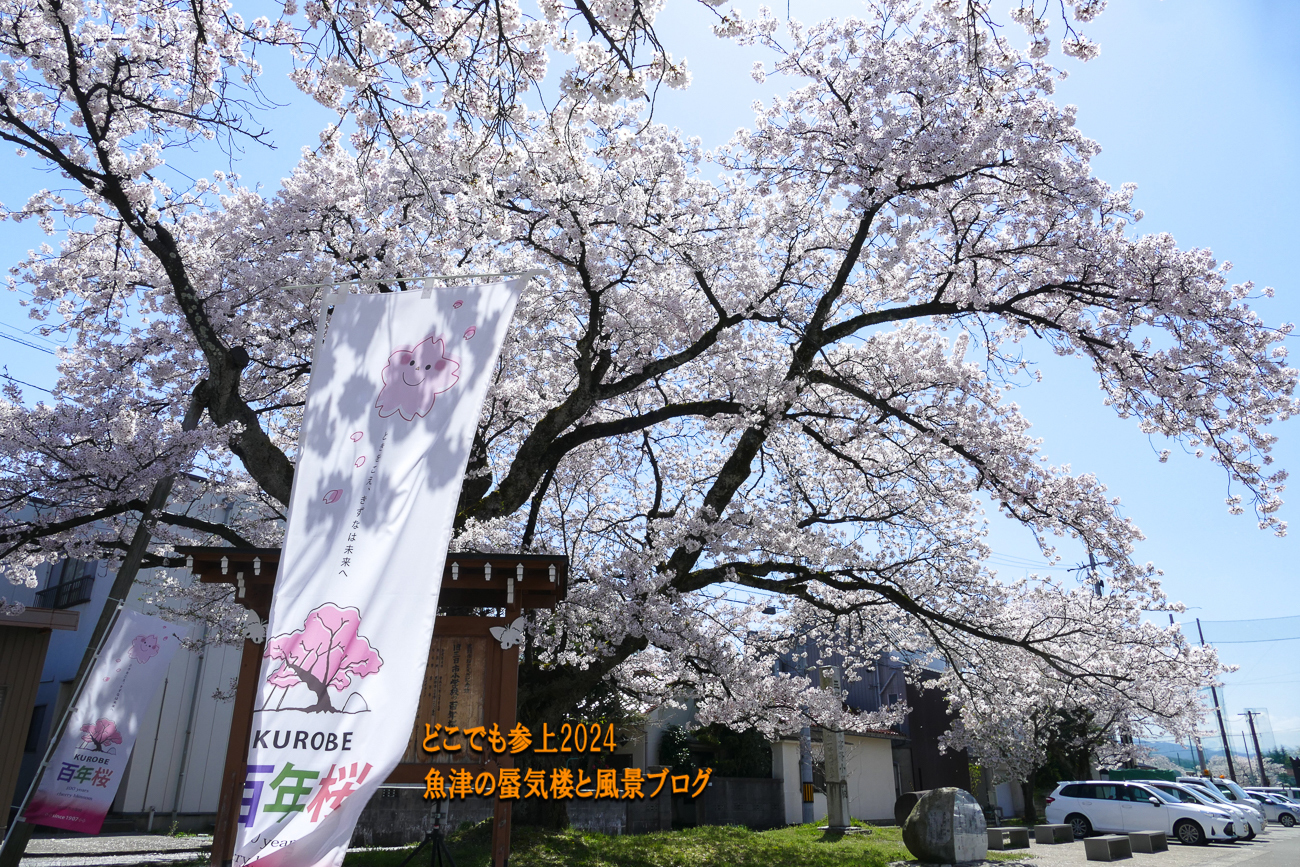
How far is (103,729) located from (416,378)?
749 centimetres

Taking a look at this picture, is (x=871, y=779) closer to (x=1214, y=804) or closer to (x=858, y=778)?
(x=858, y=778)

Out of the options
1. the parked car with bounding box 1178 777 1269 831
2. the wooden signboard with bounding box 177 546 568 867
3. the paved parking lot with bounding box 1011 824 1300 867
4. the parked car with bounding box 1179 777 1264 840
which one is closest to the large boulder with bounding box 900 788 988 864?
the paved parking lot with bounding box 1011 824 1300 867

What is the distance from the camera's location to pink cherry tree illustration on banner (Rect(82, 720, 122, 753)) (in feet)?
30.9

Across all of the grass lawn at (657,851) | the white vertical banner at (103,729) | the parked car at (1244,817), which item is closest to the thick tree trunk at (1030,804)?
the parked car at (1244,817)

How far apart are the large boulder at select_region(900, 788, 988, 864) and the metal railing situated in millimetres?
18304

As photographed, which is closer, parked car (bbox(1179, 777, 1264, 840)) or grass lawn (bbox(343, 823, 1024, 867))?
grass lawn (bbox(343, 823, 1024, 867))

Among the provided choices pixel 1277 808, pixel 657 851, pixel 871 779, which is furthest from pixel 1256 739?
pixel 657 851

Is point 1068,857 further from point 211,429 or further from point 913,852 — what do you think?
point 211,429

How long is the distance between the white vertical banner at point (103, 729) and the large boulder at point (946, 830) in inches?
443

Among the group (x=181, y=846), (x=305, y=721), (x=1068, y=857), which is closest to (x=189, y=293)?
(x=305, y=721)

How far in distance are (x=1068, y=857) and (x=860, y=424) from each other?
30.4ft

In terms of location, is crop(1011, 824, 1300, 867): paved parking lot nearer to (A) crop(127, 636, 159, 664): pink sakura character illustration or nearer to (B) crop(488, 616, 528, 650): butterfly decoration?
(B) crop(488, 616, 528, 650): butterfly decoration

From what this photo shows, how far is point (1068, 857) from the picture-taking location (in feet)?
47.4

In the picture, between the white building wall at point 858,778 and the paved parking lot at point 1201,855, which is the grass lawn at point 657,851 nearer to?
the paved parking lot at point 1201,855
